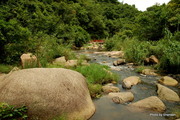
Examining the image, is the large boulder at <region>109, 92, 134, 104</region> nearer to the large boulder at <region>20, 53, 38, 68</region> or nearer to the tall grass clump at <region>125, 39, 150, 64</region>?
the large boulder at <region>20, 53, 38, 68</region>

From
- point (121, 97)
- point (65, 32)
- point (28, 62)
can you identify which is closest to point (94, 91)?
point (121, 97)

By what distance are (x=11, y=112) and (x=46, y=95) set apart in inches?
26.8

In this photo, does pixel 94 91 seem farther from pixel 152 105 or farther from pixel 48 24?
pixel 48 24

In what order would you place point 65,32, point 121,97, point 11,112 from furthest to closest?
point 65,32 → point 121,97 → point 11,112

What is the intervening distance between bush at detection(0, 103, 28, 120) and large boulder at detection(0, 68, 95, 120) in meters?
0.11

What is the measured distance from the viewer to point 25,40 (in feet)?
22.4

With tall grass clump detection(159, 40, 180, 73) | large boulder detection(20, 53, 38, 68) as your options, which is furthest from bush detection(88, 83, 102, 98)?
tall grass clump detection(159, 40, 180, 73)

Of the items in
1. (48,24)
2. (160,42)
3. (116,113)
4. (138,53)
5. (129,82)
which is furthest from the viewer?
(48,24)

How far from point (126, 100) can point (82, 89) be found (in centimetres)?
147

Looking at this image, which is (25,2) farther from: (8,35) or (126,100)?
(126,100)

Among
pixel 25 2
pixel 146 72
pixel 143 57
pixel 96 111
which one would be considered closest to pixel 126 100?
pixel 96 111

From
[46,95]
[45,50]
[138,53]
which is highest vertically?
[45,50]

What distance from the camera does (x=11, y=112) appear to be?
2863mm

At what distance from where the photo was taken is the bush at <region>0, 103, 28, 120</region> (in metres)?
2.79
